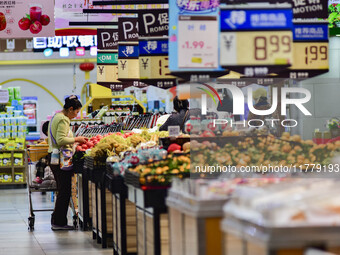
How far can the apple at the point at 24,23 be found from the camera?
13.6m

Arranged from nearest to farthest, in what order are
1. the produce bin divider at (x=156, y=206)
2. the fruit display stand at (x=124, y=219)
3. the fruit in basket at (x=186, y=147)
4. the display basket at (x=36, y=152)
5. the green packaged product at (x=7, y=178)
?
the produce bin divider at (x=156, y=206), the fruit display stand at (x=124, y=219), the fruit in basket at (x=186, y=147), the display basket at (x=36, y=152), the green packaged product at (x=7, y=178)

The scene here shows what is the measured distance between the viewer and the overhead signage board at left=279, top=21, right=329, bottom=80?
733 centimetres

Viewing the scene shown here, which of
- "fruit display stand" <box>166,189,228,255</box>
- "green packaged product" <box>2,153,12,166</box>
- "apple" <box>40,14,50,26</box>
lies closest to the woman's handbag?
"apple" <box>40,14,50,26</box>

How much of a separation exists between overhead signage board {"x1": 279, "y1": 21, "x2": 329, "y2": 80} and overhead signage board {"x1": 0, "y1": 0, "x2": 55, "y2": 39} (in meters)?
7.08

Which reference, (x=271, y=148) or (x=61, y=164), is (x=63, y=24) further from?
(x=271, y=148)

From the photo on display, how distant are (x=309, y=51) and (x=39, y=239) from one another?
4.49 m

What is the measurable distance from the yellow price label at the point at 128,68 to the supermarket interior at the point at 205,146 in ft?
0.06

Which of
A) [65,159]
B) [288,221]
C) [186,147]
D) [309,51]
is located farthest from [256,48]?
[65,159]

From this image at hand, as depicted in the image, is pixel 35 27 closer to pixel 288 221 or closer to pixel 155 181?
pixel 155 181

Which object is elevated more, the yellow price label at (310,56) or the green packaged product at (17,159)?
the yellow price label at (310,56)

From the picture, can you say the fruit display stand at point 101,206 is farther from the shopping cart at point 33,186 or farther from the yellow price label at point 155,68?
the shopping cart at point 33,186

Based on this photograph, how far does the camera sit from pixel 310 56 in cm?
748

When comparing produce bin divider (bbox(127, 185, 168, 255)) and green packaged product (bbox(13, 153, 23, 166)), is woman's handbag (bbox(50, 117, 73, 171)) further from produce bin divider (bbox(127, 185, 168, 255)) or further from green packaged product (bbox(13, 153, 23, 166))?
green packaged product (bbox(13, 153, 23, 166))

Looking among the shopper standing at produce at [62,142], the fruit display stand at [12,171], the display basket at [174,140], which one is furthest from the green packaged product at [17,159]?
the display basket at [174,140]
